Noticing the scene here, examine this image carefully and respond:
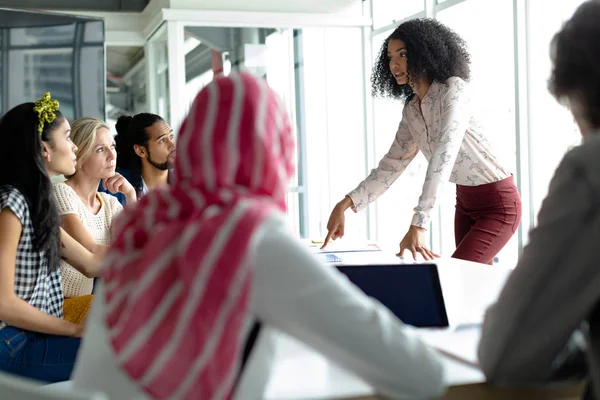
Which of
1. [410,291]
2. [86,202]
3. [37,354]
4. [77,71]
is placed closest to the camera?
[410,291]

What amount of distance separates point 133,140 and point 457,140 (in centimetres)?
181

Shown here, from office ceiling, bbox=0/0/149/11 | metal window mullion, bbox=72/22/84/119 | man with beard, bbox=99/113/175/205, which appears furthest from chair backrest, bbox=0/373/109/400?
office ceiling, bbox=0/0/149/11

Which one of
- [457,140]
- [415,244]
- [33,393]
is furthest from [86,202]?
[33,393]

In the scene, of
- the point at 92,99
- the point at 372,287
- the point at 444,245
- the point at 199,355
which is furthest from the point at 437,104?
the point at 92,99

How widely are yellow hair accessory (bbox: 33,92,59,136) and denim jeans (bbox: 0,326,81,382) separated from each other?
0.70m

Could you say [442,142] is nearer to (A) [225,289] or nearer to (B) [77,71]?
(A) [225,289]

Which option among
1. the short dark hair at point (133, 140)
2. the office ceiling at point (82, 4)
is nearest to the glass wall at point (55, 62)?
the office ceiling at point (82, 4)

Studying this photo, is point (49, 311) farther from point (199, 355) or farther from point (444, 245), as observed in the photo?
point (444, 245)

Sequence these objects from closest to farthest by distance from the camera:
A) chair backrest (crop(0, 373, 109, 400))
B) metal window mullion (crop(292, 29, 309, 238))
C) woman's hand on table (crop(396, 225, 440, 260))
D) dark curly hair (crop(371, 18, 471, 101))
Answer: chair backrest (crop(0, 373, 109, 400)) → woman's hand on table (crop(396, 225, 440, 260)) → dark curly hair (crop(371, 18, 471, 101)) → metal window mullion (crop(292, 29, 309, 238))

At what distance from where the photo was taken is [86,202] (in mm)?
3057

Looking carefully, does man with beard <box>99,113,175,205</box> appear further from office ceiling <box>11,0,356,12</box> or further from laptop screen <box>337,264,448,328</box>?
office ceiling <box>11,0,356,12</box>

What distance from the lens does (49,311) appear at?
2262 millimetres

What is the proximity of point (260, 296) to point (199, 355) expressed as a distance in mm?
118

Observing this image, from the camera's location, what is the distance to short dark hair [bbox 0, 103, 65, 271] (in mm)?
2096
